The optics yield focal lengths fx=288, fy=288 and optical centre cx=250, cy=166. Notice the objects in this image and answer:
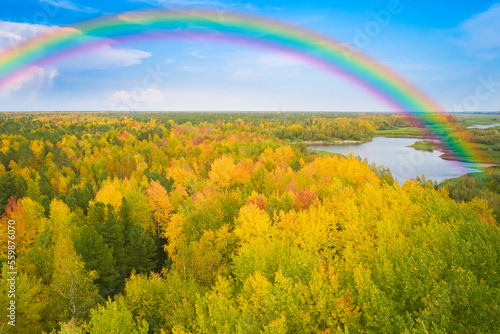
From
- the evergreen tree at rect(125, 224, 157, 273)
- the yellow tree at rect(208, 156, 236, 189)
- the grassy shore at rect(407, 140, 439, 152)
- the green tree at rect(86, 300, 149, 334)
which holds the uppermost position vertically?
the grassy shore at rect(407, 140, 439, 152)

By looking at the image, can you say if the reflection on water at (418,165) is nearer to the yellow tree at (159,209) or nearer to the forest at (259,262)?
the forest at (259,262)

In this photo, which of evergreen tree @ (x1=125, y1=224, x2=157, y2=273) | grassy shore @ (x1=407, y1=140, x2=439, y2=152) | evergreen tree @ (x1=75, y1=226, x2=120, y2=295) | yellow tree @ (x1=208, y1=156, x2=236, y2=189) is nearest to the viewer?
evergreen tree @ (x1=75, y1=226, x2=120, y2=295)

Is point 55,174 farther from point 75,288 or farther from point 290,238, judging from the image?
point 290,238

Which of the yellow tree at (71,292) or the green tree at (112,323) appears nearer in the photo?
the green tree at (112,323)

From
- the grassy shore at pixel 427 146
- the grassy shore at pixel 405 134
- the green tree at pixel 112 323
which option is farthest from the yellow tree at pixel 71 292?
the grassy shore at pixel 405 134

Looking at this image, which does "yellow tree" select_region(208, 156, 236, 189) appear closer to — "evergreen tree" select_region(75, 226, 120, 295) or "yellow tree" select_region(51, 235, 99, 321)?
"evergreen tree" select_region(75, 226, 120, 295)

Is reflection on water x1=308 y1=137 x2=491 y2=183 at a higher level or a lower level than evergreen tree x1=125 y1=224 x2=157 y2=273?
higher

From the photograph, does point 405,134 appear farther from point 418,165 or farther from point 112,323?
point 112,323

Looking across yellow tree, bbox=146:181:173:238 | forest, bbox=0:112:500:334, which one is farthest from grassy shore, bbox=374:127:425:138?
yellow tree, bbox=146:181:173:238

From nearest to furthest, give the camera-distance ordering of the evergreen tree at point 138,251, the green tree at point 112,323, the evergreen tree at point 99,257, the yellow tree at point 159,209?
the green tree at point 112,323
the evergreen tree at point 99,257
the evergreen tree at point 138,251
the yellow tree at point 159,209

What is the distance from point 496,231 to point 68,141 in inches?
3588

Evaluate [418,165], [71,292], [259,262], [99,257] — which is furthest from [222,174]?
[418,165]

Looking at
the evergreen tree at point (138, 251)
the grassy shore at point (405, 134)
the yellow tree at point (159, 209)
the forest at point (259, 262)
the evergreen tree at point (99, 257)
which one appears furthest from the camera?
the grassy shore at point (405, 134)

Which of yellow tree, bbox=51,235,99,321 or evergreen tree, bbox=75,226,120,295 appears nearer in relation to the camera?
yellow tree, bbox=51,235,99,321
